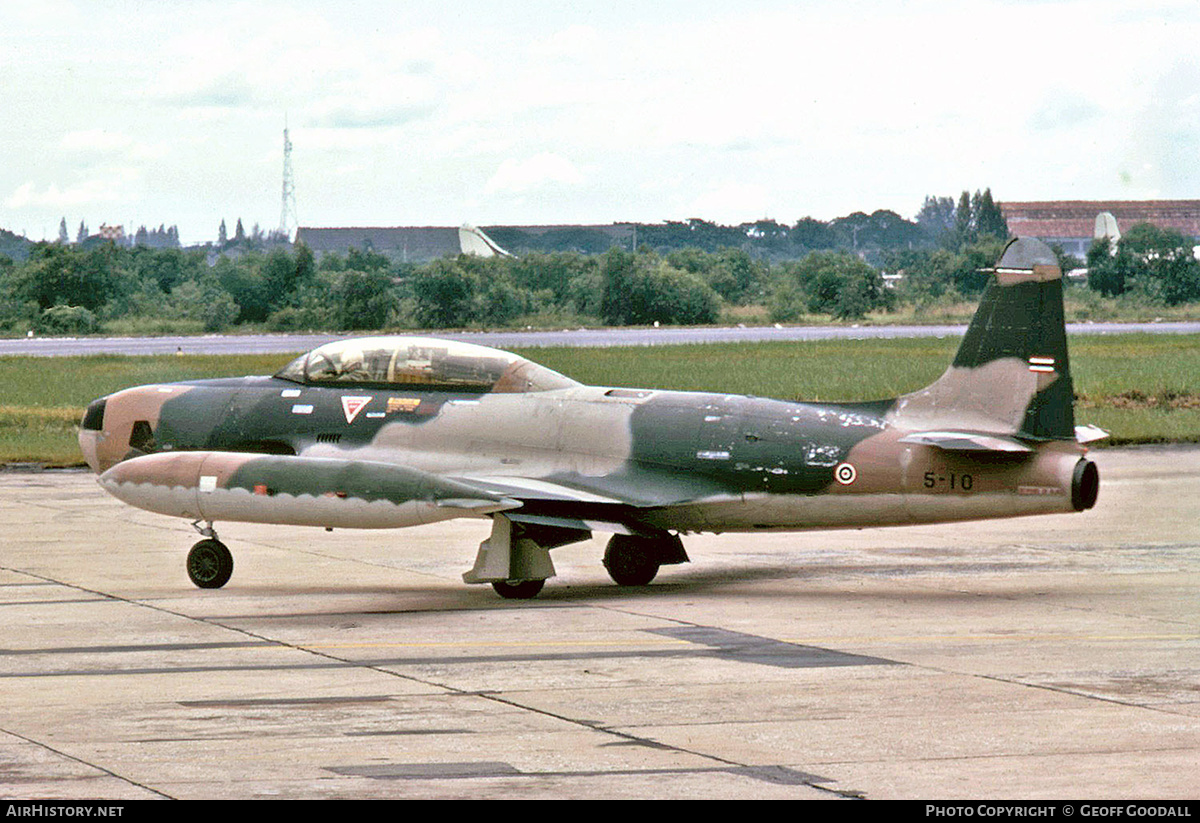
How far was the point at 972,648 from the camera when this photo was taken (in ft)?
49.7

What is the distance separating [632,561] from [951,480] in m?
3.70

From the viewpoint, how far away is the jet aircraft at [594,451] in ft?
58.4

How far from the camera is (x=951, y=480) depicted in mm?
17656

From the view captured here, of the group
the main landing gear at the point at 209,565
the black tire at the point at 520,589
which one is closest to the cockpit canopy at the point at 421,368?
the main landing gear at the point at 209,565

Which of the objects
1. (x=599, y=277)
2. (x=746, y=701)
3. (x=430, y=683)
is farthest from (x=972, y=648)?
(x=599, y=277)

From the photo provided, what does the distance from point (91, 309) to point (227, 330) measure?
13830mm

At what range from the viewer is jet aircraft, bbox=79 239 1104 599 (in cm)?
1781

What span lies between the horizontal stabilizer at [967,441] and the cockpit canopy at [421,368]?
3.91 meters

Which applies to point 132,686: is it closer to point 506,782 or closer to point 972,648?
point 506,782

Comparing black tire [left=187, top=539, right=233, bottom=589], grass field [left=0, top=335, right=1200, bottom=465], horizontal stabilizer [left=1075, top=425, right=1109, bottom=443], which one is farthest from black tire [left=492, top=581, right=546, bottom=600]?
grass field [left=0, top=335, right=1200, bottom=465]

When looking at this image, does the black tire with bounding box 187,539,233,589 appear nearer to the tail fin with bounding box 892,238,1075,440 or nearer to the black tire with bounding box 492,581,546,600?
the black tire with bounding box 492,581,546,600

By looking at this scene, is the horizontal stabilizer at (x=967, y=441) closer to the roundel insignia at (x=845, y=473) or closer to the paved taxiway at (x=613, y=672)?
the roundel insignia at (x=845, y=473)

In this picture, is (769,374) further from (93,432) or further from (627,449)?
(627,449)

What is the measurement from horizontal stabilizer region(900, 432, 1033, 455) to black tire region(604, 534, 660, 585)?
126 inches
